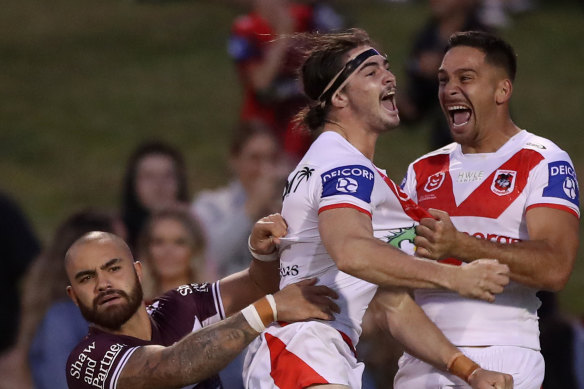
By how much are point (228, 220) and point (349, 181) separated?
12.8 feet

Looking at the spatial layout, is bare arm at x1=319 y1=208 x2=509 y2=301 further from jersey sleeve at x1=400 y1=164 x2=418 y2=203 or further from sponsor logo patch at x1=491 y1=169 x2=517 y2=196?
jersey sleeve at x1=400 y1=164 x2=418 y2=203

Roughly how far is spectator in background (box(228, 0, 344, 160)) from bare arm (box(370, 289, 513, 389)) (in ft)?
12.8

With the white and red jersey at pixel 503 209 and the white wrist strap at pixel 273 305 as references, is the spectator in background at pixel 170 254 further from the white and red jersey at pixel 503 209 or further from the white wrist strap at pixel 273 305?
the white wrist strap at pixel 273 305

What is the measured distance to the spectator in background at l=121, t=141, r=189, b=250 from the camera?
29.8ft

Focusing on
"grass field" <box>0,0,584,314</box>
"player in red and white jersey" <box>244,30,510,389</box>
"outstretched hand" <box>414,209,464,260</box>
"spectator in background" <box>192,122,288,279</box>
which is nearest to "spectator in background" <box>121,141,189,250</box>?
"spectator in background" <box>192,122,288,279</box>

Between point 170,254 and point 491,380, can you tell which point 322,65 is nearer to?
point 491,380

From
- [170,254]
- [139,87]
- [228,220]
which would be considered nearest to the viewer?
[170,254]

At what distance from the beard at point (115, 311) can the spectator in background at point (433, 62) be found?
11.4ft

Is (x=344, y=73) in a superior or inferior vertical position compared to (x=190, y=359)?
superior

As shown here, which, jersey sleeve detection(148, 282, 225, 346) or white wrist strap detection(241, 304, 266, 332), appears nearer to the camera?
white wrist strap detection(241, 304, 266, 332)

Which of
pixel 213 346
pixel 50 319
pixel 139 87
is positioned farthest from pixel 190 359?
pixel 139 87

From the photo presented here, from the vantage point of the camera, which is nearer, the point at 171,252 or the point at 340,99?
the point at 340,99

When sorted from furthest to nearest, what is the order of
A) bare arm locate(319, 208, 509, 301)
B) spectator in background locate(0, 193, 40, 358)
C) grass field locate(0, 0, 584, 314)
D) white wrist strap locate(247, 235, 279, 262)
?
grass field locate(0, 0, 584, 314) → spectator in background locate(0, 193, 40, 358) → white wrist strap locate(247, 235, 279, 262) → bare arm locate(319, 208, 509, 301)

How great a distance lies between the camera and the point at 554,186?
207 inches
